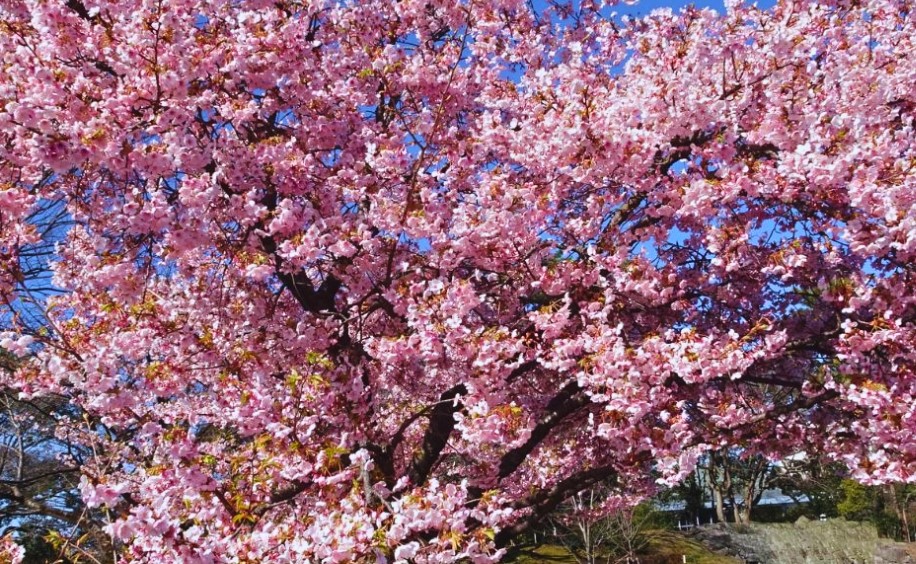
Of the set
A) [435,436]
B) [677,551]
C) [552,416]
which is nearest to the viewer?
[552,416]

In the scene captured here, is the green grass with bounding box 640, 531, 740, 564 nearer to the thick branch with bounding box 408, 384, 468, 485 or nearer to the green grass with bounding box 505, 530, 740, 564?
the green grass with bounding box 505, 530, 740, 564

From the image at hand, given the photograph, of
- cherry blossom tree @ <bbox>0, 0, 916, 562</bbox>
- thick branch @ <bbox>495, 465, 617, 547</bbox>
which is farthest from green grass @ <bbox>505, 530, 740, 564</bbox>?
cherry blossom tree @ <bbox>0, 0, 916, 562</bbox>

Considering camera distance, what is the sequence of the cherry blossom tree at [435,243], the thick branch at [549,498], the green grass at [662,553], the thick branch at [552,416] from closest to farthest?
1. the cherry blossom tree at [435,243]
2. the thick branch at [552,416]
3. the thick branch at [549,498]
4. the green grass at [662,553]

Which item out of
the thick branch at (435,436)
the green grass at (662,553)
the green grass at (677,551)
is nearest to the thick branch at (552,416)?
the thick branch at (435,436)

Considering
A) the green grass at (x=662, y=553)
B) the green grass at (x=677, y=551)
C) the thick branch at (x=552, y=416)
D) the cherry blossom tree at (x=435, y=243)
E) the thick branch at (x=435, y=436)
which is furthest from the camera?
the green grass at (x=677, y=551)

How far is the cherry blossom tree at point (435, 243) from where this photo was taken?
495cm

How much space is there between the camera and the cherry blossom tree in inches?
195

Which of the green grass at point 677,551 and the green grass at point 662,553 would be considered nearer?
the green grass at point 662,553

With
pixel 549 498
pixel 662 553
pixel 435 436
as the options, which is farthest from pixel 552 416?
pixel 662 553

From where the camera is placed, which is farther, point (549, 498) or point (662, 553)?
point (662, 553)

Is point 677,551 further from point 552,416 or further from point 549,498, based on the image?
point 552,416

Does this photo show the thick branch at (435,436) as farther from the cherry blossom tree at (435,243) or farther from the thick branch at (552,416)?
the thick branch at (552,416)

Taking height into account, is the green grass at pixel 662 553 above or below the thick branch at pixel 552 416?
below

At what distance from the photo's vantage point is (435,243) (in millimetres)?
6168
